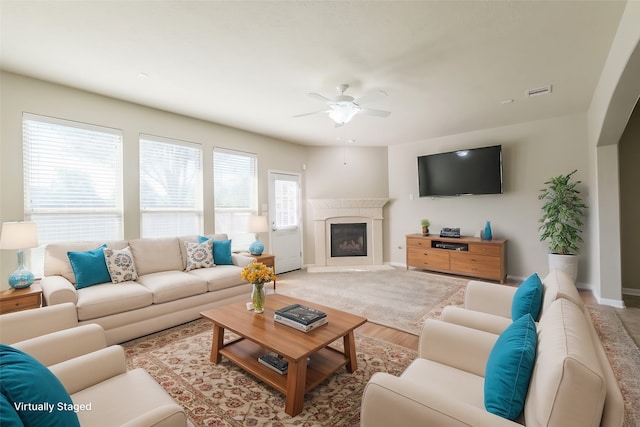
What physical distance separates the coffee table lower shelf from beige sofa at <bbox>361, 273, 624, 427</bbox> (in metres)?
0.73

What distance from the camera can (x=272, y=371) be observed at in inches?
81.9

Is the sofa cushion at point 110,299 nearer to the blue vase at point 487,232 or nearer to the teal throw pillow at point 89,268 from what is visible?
the teal throw pillow at point 89,268

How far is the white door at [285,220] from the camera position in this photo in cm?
569

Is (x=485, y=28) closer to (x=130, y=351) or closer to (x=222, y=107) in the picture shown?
(x=222, y=107)

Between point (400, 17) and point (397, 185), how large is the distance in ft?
14.7

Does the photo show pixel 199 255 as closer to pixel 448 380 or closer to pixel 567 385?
pixel 448 380

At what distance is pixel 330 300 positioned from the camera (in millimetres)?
3992

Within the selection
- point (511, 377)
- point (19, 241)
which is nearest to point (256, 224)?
point (19, 241)

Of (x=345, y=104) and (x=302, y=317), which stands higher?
(x=345, y=104)

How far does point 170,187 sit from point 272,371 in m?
3.25

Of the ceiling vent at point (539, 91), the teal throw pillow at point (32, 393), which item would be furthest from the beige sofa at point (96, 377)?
the ceiling vent at point (539, 91)

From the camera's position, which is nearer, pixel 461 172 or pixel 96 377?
pixel 96 377

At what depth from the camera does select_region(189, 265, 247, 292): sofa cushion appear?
3369 millimetres

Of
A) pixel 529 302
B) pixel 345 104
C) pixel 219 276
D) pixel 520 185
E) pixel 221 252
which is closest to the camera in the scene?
pixel 529 302
